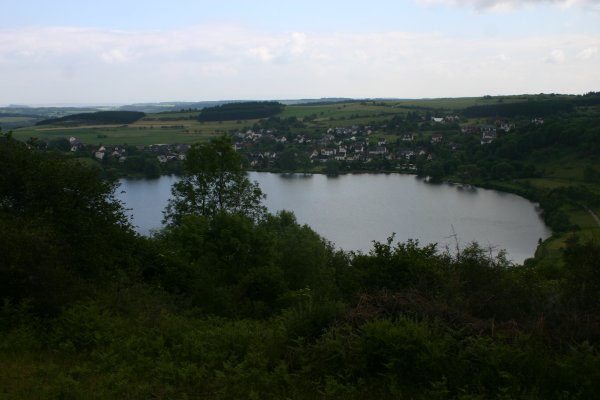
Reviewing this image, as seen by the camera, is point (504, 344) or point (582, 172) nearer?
point (504, 344)

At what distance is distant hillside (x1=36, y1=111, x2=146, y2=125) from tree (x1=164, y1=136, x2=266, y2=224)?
89690mm

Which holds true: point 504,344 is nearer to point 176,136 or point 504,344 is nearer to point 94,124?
point 176,136

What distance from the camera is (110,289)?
7.04 metres

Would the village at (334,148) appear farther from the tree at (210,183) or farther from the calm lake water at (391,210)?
the tree at (210,183)

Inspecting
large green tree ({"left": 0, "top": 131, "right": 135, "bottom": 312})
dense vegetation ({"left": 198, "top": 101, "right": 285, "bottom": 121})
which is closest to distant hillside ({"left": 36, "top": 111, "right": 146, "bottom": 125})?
dense vegetation ({"left": 198, "top": 101, "right": 285, "bottom": 121})

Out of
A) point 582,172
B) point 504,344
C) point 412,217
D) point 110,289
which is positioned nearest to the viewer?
point 504,344

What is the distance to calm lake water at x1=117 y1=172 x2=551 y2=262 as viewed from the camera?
1404 inches

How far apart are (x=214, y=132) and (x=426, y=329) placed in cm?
8623

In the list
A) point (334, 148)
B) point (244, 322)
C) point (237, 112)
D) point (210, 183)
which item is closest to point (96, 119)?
point (237, 112)

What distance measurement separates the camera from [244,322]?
6398 millimetres

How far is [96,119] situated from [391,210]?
7555 centimetres

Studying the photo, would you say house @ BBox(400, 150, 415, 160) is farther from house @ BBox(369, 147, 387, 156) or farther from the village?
house @ BBox(369, 147, 387, 156)

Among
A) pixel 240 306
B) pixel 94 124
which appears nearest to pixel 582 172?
pixel 240 306

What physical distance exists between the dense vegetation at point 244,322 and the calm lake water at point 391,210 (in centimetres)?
1998
